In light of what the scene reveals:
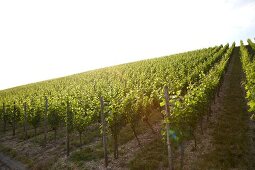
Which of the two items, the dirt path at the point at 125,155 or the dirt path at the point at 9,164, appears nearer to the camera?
the dirt path at the point at 125,155

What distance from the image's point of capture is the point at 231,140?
598 inches

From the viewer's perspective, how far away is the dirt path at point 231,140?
12.6m

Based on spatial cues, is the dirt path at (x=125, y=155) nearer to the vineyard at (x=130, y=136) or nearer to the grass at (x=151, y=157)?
the vineyard at (x=130, y=136)

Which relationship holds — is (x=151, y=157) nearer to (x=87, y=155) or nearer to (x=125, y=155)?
(x=125, y=155)

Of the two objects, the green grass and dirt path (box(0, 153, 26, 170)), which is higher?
the green grass

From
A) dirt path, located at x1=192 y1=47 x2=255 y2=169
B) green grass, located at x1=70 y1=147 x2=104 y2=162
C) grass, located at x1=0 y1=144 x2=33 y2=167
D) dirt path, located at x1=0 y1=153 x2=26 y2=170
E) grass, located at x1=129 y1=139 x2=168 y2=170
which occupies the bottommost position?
dirt path, located at x1=0 y1=153 x2=26 y2=170

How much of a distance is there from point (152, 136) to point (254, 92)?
31.0 feet

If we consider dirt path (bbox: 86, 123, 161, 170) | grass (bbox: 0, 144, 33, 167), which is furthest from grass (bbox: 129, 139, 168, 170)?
grass (bbox: 0, 144, 33, 167)

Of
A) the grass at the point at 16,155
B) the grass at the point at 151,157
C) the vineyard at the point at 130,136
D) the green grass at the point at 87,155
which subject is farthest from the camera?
the grass at the point at 16,155

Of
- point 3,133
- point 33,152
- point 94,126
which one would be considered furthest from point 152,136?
point 3,133

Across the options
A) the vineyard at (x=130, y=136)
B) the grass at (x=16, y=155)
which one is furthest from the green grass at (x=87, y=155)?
the grass at (x=16, y=155)

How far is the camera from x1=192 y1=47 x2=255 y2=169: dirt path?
1260cm

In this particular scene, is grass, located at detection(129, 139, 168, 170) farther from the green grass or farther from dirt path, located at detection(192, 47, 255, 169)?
the green grass

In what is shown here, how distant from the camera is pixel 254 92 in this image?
963 centimetres
